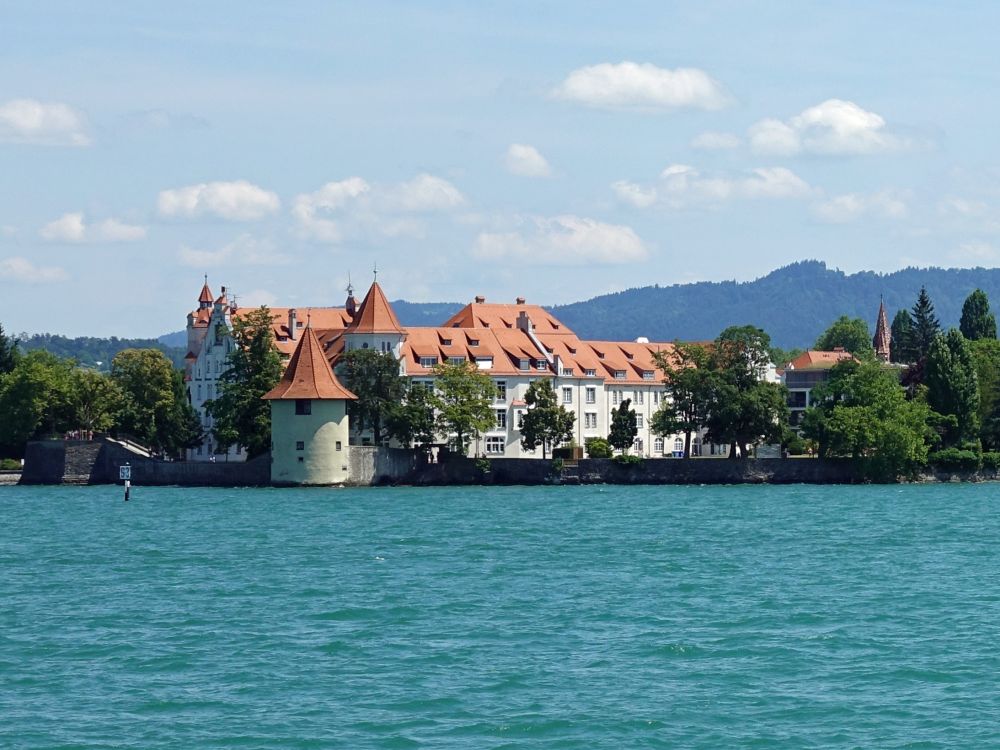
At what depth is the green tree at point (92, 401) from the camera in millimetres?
107812

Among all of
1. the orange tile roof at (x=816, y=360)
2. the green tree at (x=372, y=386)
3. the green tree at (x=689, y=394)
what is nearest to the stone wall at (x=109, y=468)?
the green tree at (x=372, y=386)

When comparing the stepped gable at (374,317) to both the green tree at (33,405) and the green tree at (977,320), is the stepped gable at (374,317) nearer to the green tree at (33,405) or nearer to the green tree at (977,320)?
the green tree at (33,405)

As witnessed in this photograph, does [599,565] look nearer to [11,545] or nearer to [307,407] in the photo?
[11,545]

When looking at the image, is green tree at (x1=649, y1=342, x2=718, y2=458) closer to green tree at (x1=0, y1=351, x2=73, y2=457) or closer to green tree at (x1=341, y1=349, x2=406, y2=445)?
green tree at (x1=341, y1=349, x2=406, y2=445)

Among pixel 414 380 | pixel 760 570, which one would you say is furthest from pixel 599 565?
pixel 414 380

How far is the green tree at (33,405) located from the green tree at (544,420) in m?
26.3

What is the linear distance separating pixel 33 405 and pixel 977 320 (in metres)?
60.3

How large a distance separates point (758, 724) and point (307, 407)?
6494 cm

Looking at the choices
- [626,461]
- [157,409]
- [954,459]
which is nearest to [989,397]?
[954,459]

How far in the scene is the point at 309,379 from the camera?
91375 mm

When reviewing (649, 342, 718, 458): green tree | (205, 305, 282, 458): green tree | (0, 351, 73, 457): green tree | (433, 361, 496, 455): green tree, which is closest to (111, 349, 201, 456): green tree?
(0, 351, 73, 457): green tree

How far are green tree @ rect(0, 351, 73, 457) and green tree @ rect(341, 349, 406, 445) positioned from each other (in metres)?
20.2

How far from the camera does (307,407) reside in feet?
299

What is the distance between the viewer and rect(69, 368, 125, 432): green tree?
4245 inches
